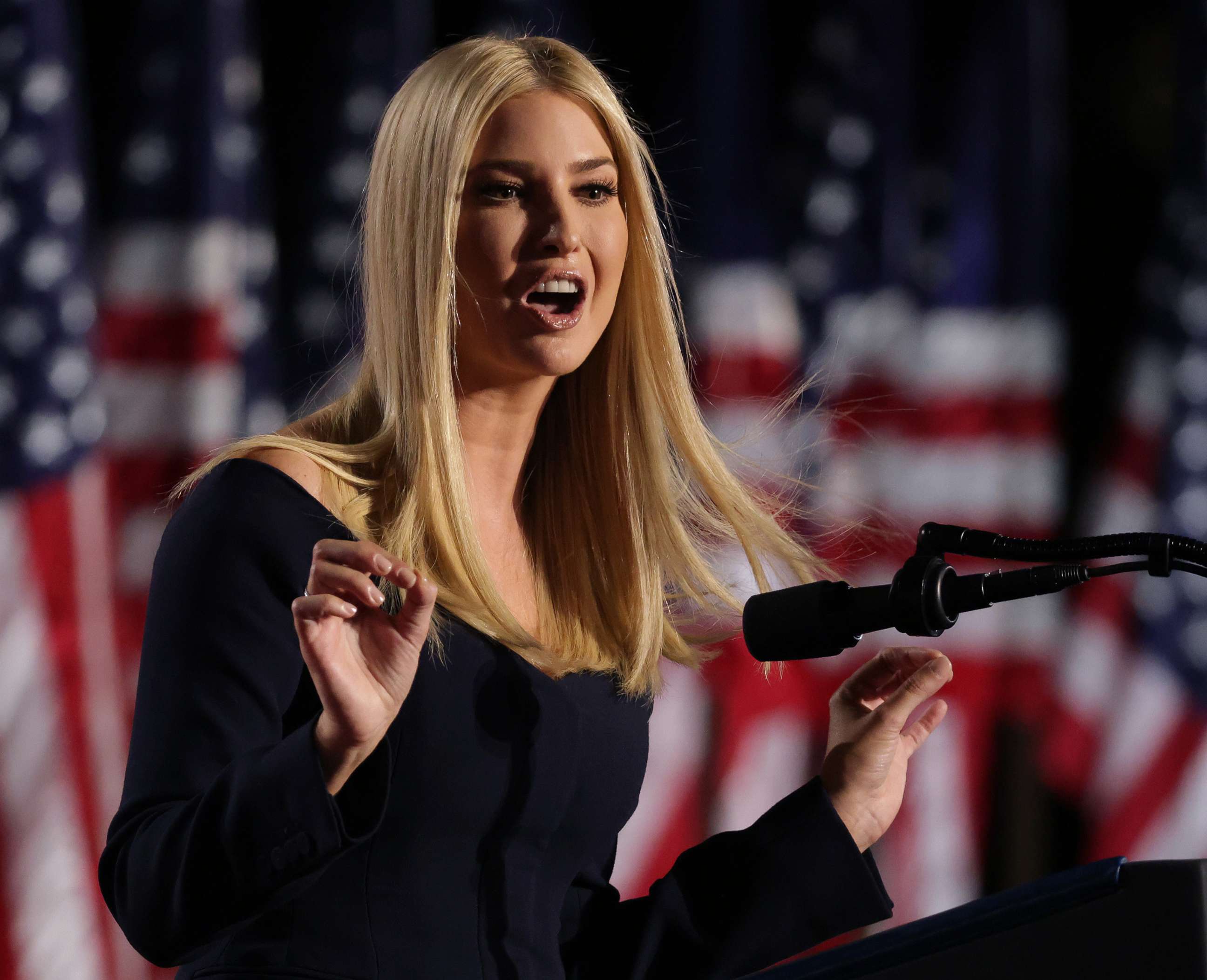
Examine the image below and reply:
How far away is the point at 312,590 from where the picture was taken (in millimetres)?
775

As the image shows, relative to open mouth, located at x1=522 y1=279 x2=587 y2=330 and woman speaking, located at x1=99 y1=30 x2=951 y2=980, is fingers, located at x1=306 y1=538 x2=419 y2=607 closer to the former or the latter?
woman speaking, located at x1=99 y1=30 x2=951 y2=980

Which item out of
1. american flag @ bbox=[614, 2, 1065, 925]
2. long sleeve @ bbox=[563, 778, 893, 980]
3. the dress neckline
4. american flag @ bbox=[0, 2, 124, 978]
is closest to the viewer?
the dress neckline

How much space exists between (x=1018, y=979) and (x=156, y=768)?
0.57 meters

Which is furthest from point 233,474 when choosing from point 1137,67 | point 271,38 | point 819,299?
point 1137,67

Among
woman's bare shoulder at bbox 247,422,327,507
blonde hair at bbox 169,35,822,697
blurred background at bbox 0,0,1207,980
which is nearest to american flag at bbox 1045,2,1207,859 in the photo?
blurred background at bbox 0,0,1207,980

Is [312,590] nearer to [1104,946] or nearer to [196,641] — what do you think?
[196,641]

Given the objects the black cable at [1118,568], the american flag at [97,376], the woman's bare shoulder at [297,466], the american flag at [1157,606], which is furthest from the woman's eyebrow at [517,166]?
the american flag at [1157,606]

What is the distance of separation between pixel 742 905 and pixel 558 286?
1.82ft

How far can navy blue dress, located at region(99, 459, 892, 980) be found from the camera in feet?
2.78

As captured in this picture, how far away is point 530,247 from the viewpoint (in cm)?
116

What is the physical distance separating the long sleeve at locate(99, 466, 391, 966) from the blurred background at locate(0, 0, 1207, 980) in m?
1.09

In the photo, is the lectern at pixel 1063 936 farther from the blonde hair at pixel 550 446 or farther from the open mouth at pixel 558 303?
the open mouth at pixel 558 303

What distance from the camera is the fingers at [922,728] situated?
3.89 ft

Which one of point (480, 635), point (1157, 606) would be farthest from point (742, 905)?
point (1157, 606)
